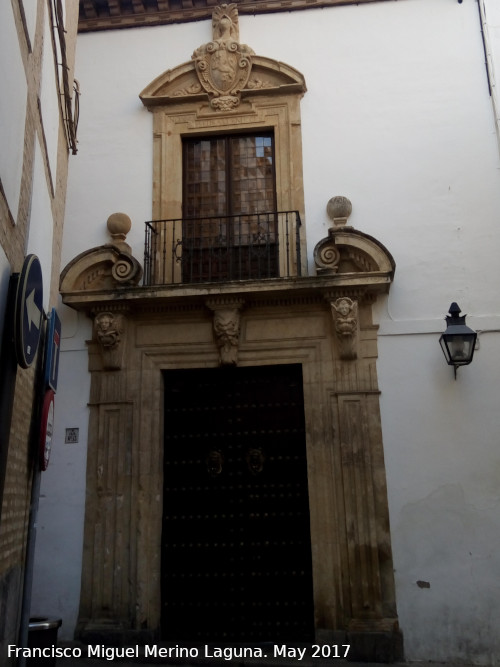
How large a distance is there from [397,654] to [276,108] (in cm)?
593

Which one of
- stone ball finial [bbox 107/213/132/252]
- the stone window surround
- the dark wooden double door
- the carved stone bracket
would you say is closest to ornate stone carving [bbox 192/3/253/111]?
the stone window surround

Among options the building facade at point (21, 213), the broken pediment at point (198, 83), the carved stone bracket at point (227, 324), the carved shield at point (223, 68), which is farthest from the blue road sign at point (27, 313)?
the carved shield at point (223, 68)

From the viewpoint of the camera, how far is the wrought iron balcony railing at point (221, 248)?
6895 mm

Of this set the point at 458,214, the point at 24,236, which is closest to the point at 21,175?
the point at 24,236

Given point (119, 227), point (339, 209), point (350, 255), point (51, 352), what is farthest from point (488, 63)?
point (51, 352)

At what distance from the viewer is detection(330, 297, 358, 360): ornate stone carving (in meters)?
6.33

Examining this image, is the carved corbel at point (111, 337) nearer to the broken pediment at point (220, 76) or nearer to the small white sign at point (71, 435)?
the small white sign at point (71, 435)

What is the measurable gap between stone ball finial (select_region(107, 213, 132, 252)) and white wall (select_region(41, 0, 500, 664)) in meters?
0.15

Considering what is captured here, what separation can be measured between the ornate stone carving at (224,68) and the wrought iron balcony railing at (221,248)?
5.00ft

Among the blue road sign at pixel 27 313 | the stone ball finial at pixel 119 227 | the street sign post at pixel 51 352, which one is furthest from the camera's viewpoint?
the stone ball finial at pixel 119 227

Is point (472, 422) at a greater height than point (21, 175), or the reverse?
point (21, 175)

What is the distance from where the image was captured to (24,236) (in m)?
4.17

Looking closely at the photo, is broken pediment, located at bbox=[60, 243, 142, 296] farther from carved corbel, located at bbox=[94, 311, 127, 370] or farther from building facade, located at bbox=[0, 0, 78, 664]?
building facade, located at bbox=[0, 0, 78, 664]

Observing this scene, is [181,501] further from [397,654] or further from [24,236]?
[24,236]
